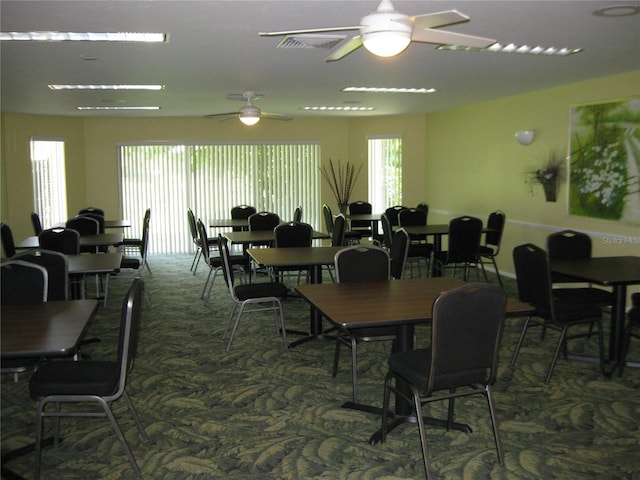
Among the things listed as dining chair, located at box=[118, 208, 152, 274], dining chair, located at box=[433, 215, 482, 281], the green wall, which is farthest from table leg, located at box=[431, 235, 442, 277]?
dining chair, located at box=[118, 208, 152, 274]

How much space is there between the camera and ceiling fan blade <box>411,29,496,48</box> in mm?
3154

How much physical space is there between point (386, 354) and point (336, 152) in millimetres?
7682

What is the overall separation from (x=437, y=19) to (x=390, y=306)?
62.7 inches

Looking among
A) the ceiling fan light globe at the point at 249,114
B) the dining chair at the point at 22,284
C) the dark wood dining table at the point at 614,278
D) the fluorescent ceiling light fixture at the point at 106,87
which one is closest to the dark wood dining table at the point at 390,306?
the dark wood dining table at the point at 614,278

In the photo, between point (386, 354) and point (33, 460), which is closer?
point (33, 460)

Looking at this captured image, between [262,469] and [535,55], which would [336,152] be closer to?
[535,55]

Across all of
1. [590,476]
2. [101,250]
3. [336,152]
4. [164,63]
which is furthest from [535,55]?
[336,152]

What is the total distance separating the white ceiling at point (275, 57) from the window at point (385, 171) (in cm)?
257

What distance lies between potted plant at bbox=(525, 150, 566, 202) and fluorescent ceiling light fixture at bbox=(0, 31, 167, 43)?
17.4ft

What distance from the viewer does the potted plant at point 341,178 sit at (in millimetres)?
12453

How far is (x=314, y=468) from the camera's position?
11.2ft

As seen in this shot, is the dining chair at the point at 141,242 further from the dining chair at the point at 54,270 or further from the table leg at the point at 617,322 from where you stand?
the table leg at the point at 617,322

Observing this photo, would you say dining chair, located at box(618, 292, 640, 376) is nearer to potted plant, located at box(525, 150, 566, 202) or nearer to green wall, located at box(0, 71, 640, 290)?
green wall, located at box(0, 71, 640, 290)

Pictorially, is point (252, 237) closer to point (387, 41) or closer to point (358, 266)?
point (358, 266)
